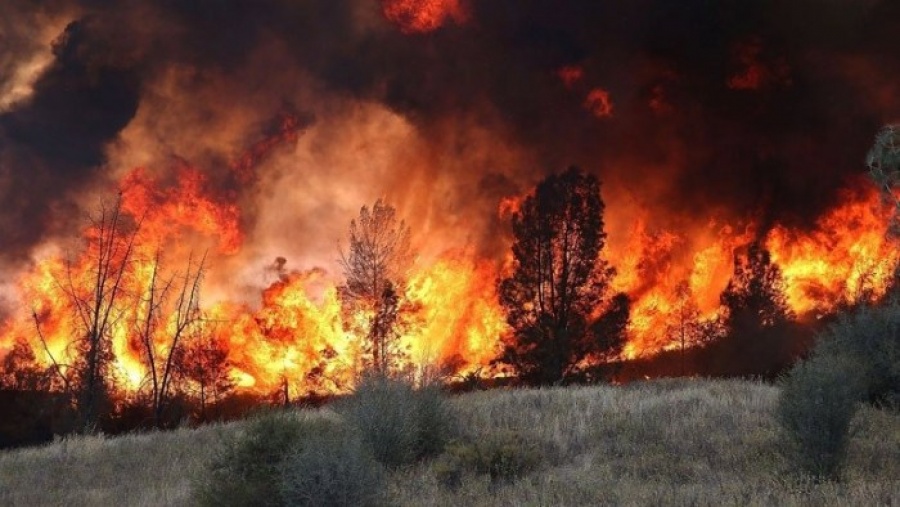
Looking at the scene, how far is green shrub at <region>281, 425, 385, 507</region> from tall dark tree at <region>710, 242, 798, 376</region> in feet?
112

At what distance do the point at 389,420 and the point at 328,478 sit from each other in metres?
4.81

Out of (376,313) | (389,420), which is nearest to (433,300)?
(376,313)

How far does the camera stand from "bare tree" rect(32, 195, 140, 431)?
2919cm

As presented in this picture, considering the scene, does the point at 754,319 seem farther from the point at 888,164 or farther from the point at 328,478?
the point at 328,478

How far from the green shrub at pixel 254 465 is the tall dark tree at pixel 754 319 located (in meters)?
32.3

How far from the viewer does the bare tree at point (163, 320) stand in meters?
32.1

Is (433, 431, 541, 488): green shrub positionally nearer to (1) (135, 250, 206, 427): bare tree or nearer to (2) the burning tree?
(2) the burning tree

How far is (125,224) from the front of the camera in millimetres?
33562

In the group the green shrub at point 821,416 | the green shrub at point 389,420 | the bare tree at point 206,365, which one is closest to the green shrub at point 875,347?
the green shrub at point 821,416

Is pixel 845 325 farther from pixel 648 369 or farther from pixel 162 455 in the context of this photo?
pixel 648 369

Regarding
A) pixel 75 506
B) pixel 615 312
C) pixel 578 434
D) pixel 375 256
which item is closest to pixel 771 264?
pixel 615 312

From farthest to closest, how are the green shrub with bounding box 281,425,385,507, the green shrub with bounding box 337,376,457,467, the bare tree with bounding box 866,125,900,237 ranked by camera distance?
1. the bare tree with bounding box 866,125,900,237
2. the green shrub with bounding box 337,376,457,467
3. the green shrub with bounding box 281,425,385,507

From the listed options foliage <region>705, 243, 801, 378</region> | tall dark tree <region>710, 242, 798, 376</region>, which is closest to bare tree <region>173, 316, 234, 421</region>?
foliage <region>705, 243, 801, 378</region>

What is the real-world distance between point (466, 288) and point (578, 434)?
2843 centimetres
